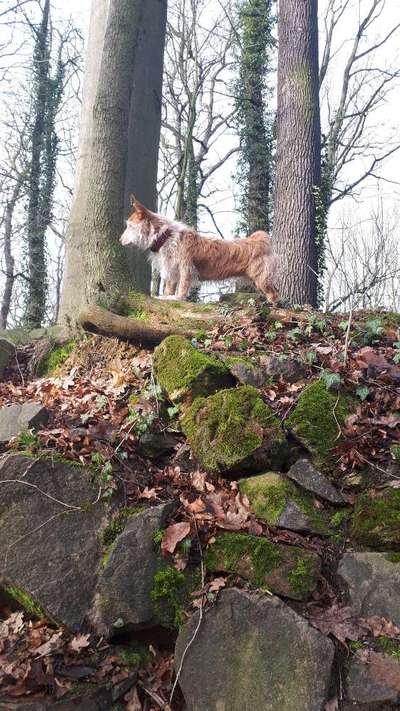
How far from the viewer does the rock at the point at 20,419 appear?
4.52m

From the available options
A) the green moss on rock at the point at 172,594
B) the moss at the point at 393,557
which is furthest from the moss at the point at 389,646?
the green moss on rock at the point at 172,594

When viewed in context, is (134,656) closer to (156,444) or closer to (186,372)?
(156,444)

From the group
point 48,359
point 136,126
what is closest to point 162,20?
point 136,126

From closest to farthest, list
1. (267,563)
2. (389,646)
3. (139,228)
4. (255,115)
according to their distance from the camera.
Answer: (389,646), (267,563), (139,228), (255,115)

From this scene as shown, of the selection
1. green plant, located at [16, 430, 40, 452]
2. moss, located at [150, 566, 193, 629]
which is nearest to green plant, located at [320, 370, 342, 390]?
moss, located at [150, 566, 193, 629]

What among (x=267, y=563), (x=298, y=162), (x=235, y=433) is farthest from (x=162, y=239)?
(x=298, y=162)

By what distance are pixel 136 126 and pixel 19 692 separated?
7.84 m

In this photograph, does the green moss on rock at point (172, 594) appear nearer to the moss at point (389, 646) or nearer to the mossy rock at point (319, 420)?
the moss at point (389, 646)

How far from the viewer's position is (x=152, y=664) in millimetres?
3551

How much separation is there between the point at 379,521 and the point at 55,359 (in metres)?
4.58

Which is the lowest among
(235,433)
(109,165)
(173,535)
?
(173,535)

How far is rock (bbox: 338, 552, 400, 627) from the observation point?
3361 mm

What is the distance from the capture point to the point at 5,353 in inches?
270

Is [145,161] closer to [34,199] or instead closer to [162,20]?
[162,20]
